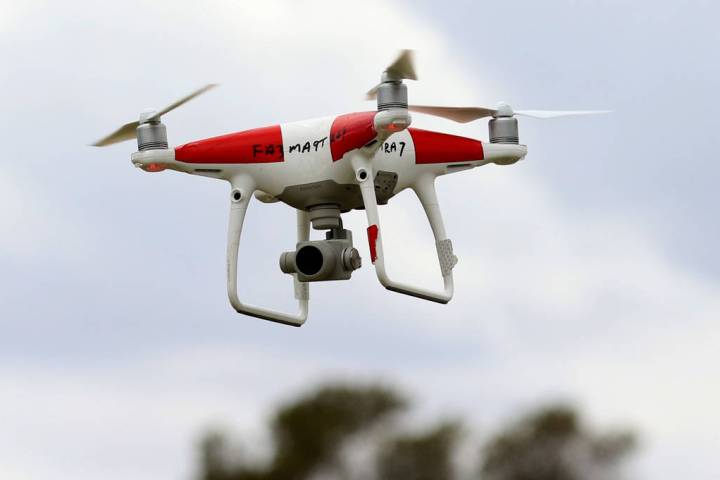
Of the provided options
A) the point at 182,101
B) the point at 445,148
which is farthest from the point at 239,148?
the point at 445,148

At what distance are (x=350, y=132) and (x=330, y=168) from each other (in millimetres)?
636

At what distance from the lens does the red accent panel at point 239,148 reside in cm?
3412

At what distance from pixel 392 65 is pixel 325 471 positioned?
6516 millimetres

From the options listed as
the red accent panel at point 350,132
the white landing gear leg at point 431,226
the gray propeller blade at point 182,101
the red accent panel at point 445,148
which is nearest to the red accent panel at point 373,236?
the white landing gear leg at point 431,226

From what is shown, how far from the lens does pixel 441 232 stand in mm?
34531

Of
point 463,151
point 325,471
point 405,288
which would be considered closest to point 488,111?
point 463,151

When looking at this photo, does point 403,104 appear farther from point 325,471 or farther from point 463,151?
point 325,471

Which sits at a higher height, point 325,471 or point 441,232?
point 441,232

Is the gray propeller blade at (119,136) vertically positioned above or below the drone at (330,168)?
above

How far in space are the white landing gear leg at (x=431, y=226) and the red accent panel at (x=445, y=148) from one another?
0.30 meters

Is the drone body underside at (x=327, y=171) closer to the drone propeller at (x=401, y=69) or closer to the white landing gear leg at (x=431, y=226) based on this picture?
the white landing gear leg at (x=431, y=226)

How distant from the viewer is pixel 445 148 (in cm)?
3462

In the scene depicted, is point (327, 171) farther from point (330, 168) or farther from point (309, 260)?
point (309, 260)

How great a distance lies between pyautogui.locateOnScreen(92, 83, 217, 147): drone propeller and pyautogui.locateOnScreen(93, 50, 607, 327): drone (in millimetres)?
18
